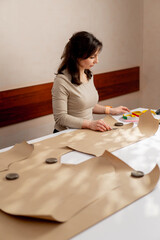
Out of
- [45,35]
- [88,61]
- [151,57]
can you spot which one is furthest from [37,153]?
[151,57]

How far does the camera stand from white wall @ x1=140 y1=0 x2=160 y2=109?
4.00 m

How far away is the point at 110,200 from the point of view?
120cm

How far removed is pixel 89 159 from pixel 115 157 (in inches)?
5.1

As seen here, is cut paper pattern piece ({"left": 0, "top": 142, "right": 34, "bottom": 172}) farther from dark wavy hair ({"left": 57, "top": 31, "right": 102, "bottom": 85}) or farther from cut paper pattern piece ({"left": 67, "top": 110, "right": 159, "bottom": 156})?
dark wavy hair ({"left": 57, "top": 31, "right": 102, "bottom": 85})

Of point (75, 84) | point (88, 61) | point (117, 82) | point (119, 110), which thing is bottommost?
point (117, 82)

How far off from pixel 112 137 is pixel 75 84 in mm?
666

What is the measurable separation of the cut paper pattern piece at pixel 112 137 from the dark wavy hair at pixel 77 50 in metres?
0.55

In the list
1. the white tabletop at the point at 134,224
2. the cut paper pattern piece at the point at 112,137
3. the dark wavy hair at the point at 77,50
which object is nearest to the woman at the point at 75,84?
the dark wavy hair at the point at 77,50

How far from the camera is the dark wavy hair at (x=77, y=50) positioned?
231cm

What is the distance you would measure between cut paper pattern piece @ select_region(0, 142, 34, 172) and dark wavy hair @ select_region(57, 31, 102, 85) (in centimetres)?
80

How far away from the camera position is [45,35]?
10.4 feet

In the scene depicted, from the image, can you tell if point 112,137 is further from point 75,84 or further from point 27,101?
point 27,101

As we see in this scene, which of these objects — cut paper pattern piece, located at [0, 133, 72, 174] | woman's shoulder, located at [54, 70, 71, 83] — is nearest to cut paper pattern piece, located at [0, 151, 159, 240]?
cut paper pattern piece, located at [0, 133, 72, 174]

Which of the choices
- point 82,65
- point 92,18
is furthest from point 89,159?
point 92,18
